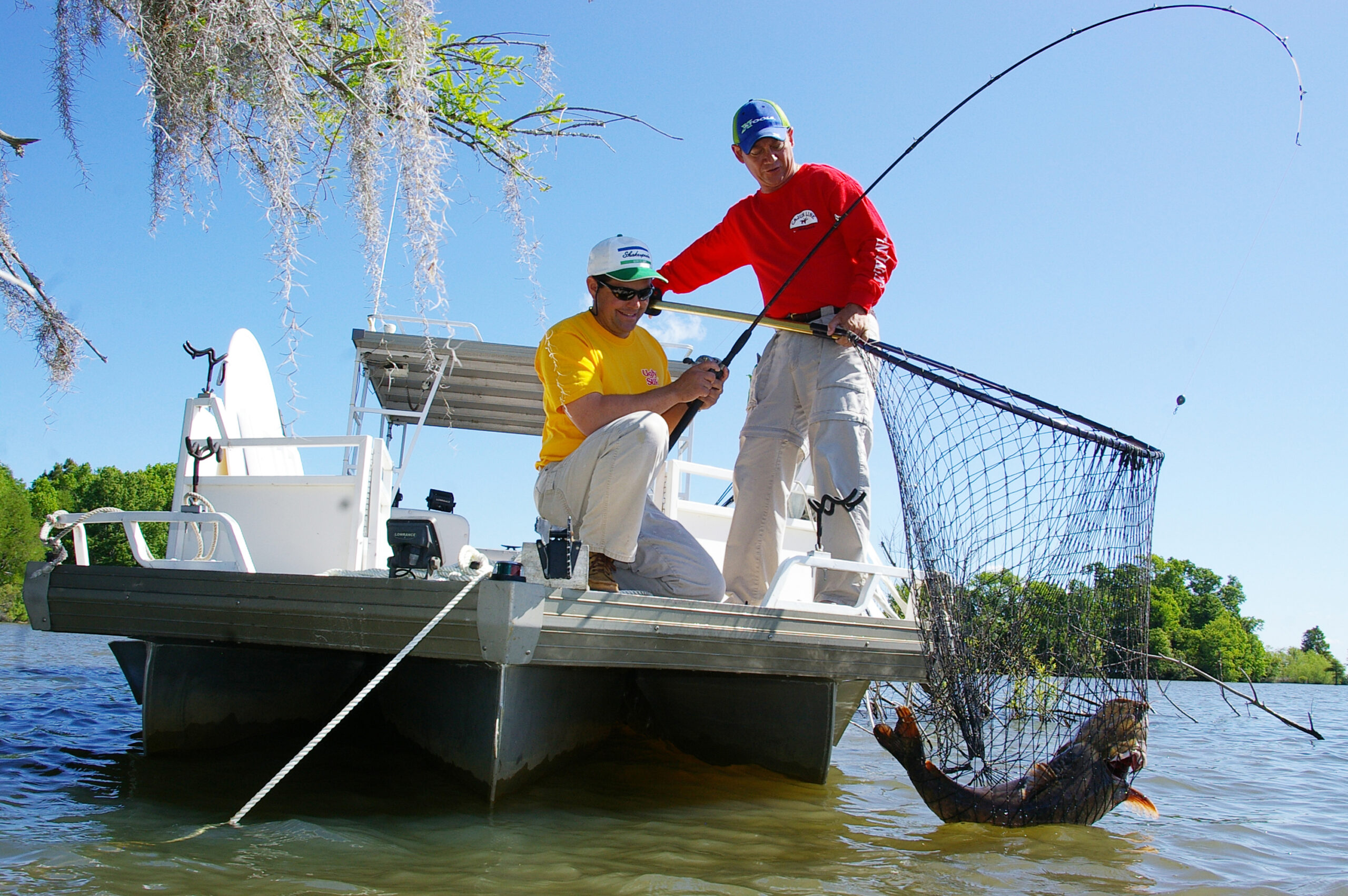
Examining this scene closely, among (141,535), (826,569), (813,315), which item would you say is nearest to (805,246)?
(813,315)

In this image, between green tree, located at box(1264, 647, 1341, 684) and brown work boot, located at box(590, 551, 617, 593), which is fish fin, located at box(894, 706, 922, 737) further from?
green tree, located at box(1264, 647, 1341, 684)

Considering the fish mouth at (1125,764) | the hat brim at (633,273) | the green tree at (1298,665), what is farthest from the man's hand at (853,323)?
the green tree at (1298,665)

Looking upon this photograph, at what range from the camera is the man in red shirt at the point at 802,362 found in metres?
4.11

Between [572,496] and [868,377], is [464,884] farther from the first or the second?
[868,377]

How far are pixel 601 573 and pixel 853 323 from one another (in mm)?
1619

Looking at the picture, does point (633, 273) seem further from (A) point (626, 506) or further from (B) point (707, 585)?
(B) point (707, 585)

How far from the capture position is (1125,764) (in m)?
3.82

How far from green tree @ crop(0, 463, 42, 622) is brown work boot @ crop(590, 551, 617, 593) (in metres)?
53.2

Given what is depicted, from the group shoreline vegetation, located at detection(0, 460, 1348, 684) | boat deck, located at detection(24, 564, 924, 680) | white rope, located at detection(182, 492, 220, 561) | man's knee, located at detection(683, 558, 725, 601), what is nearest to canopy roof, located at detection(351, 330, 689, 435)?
white rope, located at detection(182, 492, 220, 561)

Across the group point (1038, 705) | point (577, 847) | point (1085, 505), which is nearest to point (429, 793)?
point (577, 847)

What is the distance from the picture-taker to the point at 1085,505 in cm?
395

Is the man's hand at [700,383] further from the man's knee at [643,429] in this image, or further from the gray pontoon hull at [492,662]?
the gray pontoon hull at [492,662]

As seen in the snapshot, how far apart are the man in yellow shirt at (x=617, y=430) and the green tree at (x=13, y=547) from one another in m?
52.9

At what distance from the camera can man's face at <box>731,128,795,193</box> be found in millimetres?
4350
